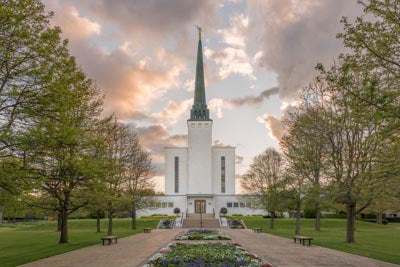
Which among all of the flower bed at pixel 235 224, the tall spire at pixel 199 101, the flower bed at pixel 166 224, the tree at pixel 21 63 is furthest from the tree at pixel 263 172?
the tree at pixel 21 63

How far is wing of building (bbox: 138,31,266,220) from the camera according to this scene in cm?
7581

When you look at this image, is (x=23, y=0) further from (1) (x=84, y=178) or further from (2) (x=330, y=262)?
(2) (x=330, y=262)

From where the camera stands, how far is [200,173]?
76812 millimetres

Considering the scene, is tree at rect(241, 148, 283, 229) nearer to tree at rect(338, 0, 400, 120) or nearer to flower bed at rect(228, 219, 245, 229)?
flower bed at rect(228, 219, 245, 229)

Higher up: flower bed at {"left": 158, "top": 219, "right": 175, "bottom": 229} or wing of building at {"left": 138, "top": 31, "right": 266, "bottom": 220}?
wing of building at {"left": 138, "top": 31, "right": 266, "bottom": 220}

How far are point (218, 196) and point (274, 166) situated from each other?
971 inches

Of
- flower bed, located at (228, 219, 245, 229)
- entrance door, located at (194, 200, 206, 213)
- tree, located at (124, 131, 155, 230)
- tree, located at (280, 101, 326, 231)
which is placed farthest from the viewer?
entrance door, located at (194, 200, 206, 213)

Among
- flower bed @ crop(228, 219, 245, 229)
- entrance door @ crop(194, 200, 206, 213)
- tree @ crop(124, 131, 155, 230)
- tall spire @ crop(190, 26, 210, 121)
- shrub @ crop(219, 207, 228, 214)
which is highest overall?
tall spire @ crop(190, 26, 210, 121)

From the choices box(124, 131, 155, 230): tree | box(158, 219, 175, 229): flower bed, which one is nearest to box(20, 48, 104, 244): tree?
box(124, 131, 155, 230): tree

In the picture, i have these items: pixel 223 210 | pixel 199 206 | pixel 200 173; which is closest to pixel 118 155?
pixel 199 206

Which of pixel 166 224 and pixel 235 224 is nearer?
pixel 166 224

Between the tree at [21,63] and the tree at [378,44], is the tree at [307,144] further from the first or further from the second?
the tree at [21,63]

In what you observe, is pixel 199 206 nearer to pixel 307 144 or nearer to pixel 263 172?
pixel 263 172

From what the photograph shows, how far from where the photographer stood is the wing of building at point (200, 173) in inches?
2985
